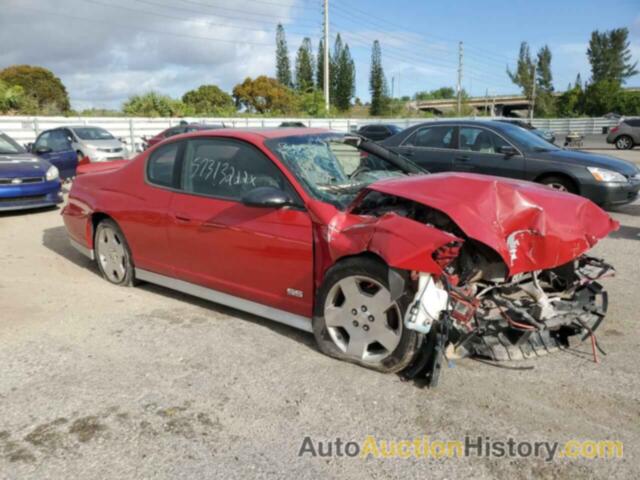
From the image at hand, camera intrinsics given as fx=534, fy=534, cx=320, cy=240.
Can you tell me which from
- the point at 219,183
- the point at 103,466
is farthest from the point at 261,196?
the point at 103,466

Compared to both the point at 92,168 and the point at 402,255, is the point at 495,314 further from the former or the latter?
the point at 92,168

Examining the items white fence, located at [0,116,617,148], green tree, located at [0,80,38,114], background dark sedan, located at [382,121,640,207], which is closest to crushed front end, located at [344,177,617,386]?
background dark sedan, located at [382,121,640,207]

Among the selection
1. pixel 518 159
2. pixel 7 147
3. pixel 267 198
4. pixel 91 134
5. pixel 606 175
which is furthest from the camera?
pixel 91 134

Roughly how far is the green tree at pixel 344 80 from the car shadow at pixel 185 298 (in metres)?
75.2

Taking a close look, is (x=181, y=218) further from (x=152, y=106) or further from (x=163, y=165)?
(x=152, y=106)

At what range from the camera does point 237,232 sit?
3988 millimetres

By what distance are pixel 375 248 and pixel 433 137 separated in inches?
259

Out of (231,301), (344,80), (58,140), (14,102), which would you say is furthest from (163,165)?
(344,80)

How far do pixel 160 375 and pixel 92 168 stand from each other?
3.55 m

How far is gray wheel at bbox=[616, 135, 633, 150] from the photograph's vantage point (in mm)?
25531

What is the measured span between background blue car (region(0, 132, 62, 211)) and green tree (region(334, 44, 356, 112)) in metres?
72.7

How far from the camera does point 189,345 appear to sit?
3.90 metres

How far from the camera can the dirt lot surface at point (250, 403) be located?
2.54 metres

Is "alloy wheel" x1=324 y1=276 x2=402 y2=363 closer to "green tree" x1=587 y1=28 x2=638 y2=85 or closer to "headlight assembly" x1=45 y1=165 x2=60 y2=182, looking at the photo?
"headlight assembly" x1=45 y1=165 x2=60 y2=182
